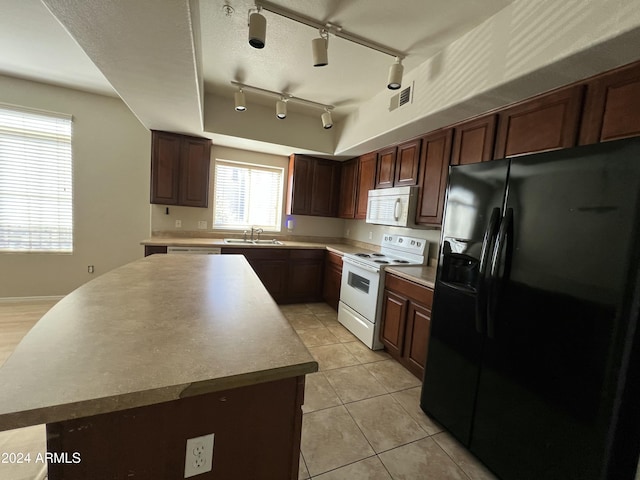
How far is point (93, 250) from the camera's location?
3.69 metres

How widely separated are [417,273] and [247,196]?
2944mm

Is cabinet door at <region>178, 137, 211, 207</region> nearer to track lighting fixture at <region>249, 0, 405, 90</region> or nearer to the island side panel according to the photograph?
track lighting fixture at <region>249, 0, 405, 90</region>

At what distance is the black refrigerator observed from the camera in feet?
3.24

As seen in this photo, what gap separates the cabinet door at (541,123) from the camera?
1.51 meters

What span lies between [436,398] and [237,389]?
5.10 ft

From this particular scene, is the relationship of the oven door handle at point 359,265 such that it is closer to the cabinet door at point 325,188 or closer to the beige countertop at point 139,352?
the cabinet door at point 325,188

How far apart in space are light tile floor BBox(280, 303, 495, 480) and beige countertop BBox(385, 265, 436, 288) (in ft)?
2.84

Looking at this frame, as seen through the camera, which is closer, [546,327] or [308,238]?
[546,327]

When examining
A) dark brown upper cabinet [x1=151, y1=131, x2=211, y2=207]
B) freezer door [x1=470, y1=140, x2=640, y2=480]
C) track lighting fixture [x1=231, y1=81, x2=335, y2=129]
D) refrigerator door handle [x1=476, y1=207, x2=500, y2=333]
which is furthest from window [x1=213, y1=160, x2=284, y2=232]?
freezer door [x1=470, y1=140, x2=640, y2=480]

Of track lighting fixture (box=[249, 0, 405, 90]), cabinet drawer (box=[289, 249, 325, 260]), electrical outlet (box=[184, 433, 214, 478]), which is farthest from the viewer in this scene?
cabinet drawer (box=[289, 249, 325, 260])

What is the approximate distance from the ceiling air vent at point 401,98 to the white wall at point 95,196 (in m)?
3.44

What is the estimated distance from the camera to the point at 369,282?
2.79 metres

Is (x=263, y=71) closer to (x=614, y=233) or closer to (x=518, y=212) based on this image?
(x=518, y=212)

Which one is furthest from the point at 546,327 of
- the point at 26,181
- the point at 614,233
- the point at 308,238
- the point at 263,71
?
the point at 26,181
